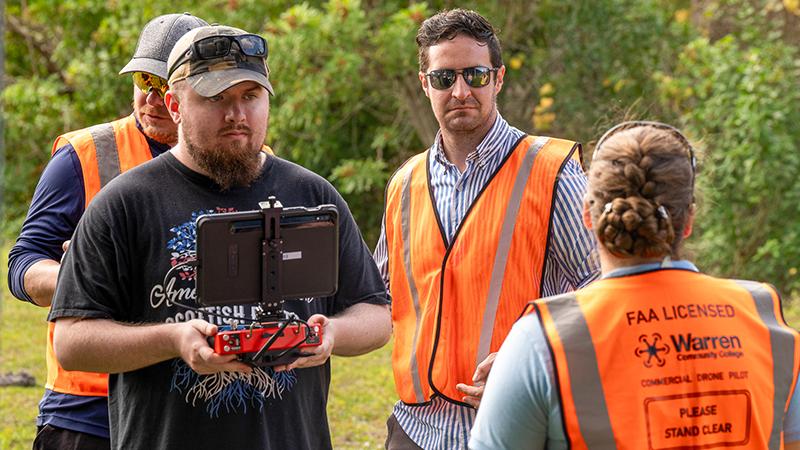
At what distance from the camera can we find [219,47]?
3.25 metres

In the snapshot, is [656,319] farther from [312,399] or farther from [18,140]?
[18,140]

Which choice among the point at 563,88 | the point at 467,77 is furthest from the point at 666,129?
the point at 563,88

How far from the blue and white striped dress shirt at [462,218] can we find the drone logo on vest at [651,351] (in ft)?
4.10

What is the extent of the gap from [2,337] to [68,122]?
243 inches

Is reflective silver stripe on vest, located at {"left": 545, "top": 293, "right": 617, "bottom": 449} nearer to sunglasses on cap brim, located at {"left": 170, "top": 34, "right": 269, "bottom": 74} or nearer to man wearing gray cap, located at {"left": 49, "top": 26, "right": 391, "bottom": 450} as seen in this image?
man wearing gray cap, located at {"left": 49, "top": 26, "right": 391, "bottom": 450}

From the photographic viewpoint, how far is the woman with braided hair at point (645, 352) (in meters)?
2.47

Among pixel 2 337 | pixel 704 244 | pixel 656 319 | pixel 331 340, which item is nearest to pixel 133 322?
pixel 331 340

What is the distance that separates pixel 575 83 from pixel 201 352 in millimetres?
10838

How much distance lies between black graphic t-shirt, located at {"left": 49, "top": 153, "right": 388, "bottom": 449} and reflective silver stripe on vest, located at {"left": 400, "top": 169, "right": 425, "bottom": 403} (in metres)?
0.76

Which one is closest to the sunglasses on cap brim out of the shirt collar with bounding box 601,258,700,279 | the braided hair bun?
the braided hair bun

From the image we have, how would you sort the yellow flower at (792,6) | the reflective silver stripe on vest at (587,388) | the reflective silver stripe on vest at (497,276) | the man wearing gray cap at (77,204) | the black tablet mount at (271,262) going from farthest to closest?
the yellow flower at (792,6) → the reflective silver stripe on vest at (497,276) → the man wearing gray cap at (77,204) → the black tablet mount at (271,262) → the reflective silver stripe on vest at (587,388)

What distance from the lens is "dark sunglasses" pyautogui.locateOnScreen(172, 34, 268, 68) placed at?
324 cm

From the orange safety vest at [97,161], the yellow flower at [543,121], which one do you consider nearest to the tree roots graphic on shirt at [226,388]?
the orange safety vest at [97,161]

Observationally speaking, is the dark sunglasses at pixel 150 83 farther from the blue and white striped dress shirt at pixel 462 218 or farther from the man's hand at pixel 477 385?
the man's hand at pixel 477 385
